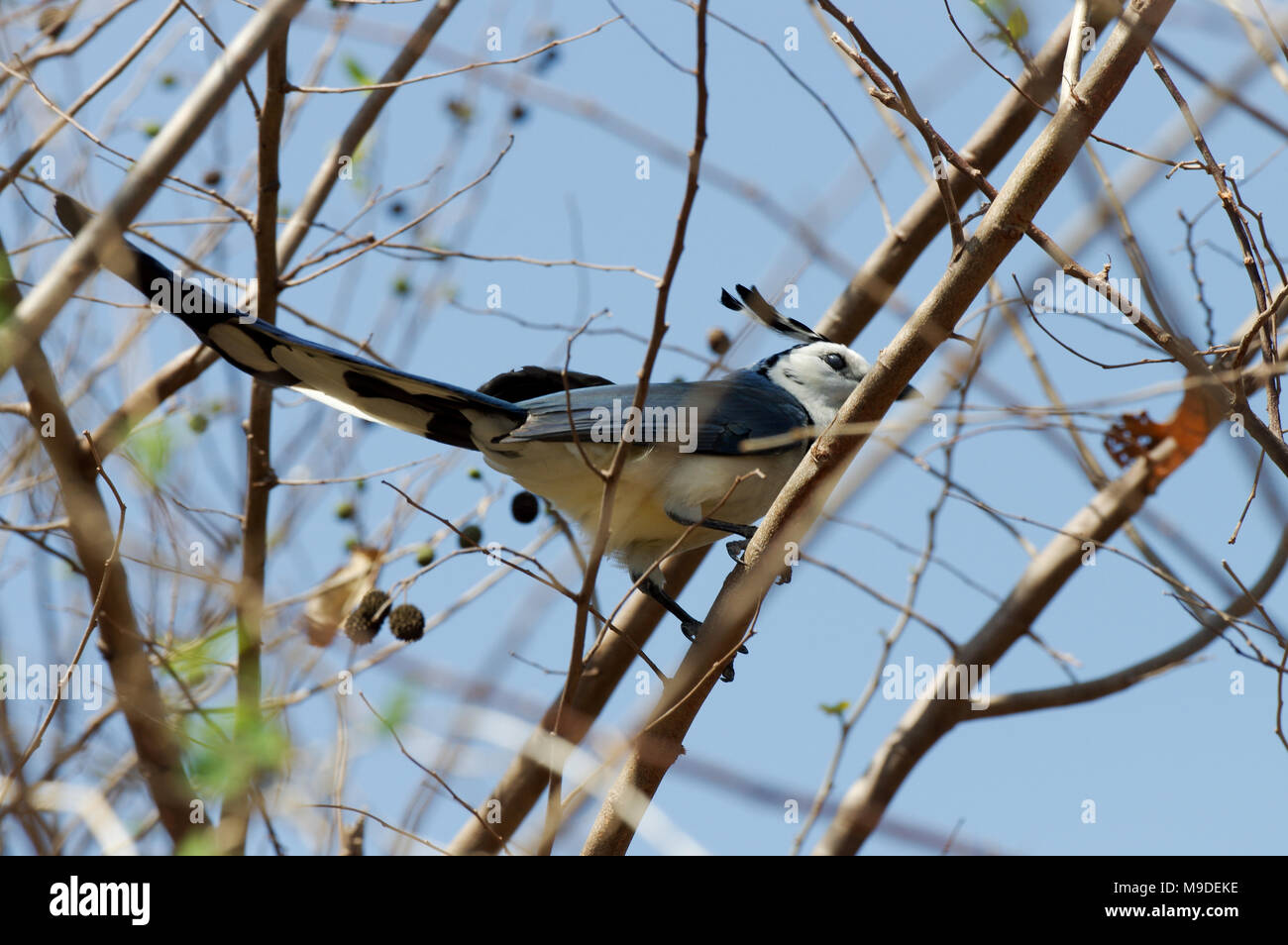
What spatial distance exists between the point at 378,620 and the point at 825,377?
1.83 m

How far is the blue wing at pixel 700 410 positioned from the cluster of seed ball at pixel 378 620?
0.58m

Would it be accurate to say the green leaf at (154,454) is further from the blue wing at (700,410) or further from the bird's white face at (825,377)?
the bird's white face at (825,377)

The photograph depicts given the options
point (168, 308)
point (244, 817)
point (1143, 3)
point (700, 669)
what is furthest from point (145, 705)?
point (1143, 3)

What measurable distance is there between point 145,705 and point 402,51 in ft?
7.17

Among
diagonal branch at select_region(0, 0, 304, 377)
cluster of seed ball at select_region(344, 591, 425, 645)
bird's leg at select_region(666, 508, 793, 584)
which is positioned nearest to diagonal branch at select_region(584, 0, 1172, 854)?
bird's leg at select_region(666, 508, 793, 584)

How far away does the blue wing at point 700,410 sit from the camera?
11.1 ft

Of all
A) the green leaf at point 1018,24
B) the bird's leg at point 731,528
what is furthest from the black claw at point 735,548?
the green leaf at point 1018,24

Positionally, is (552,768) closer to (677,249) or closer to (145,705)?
(677,249)

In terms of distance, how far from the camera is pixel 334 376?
10.4ft

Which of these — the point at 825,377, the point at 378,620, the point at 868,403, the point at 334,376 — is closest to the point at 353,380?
the point at 334,376

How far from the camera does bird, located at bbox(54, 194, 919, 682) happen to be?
3123 millimetres

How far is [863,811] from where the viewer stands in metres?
4.31

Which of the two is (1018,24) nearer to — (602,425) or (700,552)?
(602,425)

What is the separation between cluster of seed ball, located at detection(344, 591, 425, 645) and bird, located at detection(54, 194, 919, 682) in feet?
1.65
